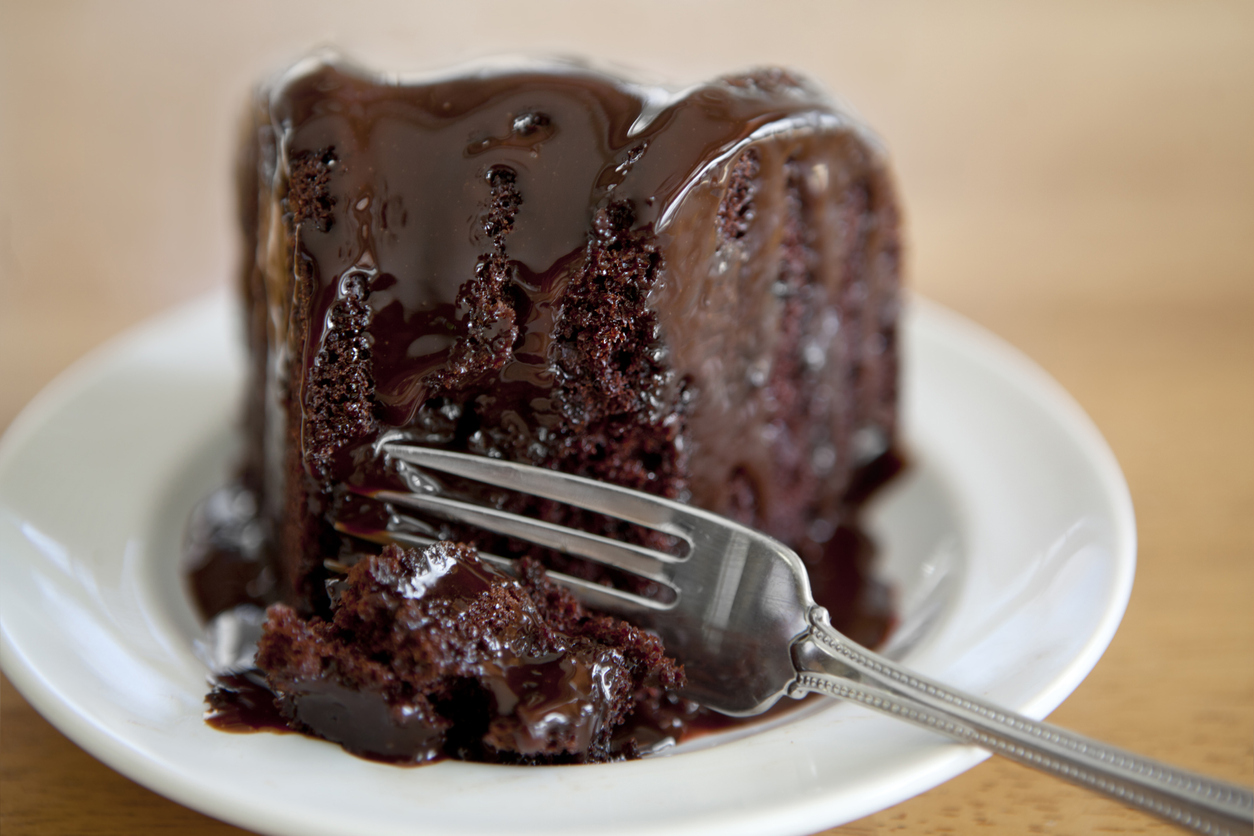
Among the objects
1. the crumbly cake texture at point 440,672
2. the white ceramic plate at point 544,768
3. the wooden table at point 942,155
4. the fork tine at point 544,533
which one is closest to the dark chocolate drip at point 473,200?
the fork tine at point 544,533

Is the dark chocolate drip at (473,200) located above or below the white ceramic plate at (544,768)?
above

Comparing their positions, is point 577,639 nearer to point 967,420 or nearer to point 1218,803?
point 1218,803

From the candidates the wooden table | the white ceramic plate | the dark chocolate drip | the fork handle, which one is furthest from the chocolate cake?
the wooden table

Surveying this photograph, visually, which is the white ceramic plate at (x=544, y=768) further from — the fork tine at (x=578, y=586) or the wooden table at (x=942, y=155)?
the wooden table at (x=942, y=155)

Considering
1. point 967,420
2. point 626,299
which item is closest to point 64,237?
point 626,299

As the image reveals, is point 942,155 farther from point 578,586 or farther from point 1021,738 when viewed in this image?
point 1021,738

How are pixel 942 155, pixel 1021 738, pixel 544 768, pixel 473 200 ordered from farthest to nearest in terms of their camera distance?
pixel 942 155 < pixel 473 200 < pixel 544 768 < pixel 1021 738

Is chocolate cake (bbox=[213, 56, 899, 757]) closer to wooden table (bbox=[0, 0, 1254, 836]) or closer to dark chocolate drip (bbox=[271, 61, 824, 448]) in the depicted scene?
dark chocolate drip (bbox=[271, 61, 824, 448])

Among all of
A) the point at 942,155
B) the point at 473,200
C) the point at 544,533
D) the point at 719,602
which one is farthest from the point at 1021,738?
the point at 942,155
